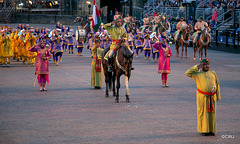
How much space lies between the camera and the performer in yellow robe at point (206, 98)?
10109mm

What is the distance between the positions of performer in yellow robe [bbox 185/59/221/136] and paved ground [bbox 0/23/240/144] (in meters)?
0.24

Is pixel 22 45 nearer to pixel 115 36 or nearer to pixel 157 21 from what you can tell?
pixel 157 21

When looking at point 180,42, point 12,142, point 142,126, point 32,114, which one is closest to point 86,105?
point 32,114

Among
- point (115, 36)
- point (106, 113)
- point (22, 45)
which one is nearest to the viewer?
point (106, 113)

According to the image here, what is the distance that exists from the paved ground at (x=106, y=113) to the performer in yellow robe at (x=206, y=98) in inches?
9.3

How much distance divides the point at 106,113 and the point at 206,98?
3.39 meters

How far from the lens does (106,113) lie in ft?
42.3

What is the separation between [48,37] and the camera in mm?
28109

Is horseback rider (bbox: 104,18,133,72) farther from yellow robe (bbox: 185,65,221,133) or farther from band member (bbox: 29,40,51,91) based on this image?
yellow robe (bbox: 185,65,221,133)

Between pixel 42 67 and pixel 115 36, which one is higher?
pixel 115 36

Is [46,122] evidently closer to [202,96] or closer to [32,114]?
[32,114]

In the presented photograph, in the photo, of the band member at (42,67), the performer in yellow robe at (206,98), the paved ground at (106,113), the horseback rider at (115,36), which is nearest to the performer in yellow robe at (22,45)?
the paved ground at (106,113)

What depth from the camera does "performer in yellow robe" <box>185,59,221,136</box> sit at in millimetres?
10109

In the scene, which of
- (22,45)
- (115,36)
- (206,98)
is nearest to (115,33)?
(115,36)
